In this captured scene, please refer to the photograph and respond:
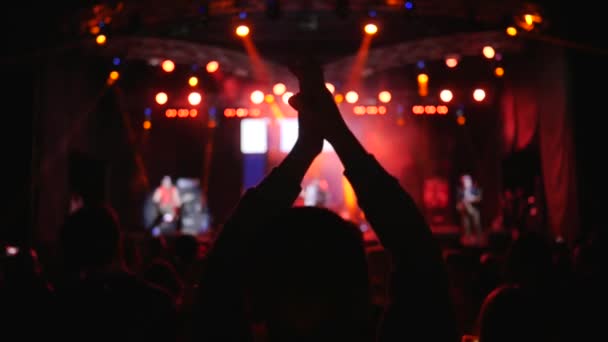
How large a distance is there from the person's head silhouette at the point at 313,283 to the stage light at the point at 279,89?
13.0 metres

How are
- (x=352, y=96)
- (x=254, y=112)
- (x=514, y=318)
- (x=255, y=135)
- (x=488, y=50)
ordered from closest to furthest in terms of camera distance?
(x=514, y=318) → (x=488, y=50) → (x=352, y=96) → (x=254, y=112) → (x=255, y=135)

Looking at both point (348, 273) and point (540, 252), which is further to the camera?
point (540, 252)

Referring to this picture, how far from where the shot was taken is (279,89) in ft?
45.8

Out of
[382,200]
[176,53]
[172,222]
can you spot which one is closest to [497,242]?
[382,200]

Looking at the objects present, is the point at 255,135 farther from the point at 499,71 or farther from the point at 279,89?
the point at 499,71

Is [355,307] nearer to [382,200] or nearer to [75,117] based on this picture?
[382,200]

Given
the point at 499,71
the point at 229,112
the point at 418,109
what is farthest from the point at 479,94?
the point at 229,112

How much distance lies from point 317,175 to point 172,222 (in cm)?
428

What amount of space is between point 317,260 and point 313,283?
1.6 inches

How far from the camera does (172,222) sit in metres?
14.6

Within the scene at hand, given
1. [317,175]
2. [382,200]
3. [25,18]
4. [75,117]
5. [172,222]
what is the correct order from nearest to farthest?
[382,200] < [25,18] < [75,117] < [172,222] < [317,175]

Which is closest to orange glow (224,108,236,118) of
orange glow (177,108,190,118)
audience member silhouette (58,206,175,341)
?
orange glow (177,108,190,118)

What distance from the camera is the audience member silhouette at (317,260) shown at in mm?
976

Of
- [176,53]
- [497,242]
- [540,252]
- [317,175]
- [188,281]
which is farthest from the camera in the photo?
[317,175]
